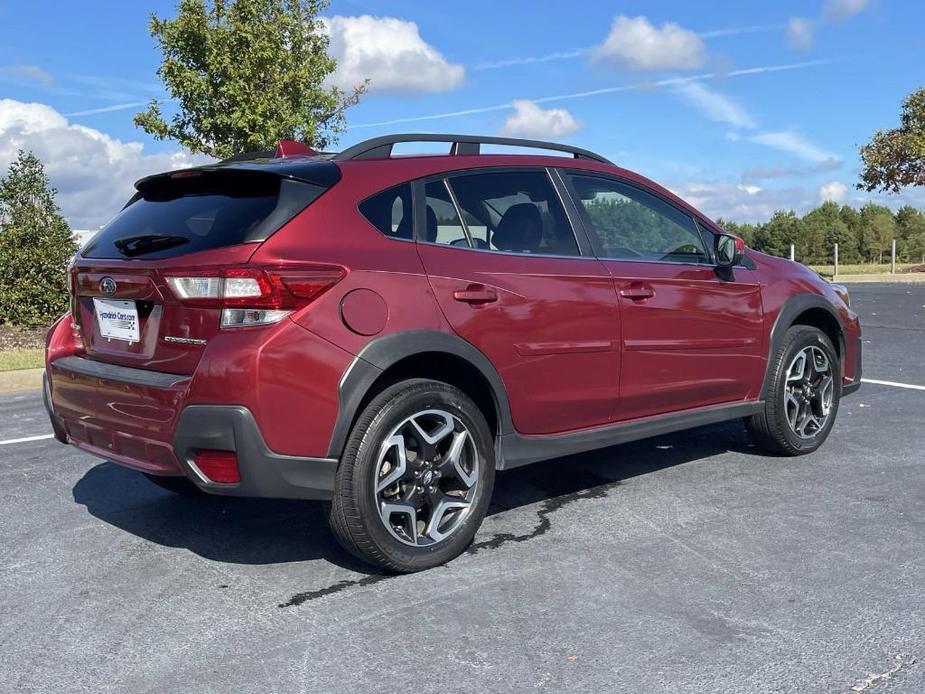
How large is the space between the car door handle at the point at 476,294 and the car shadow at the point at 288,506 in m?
1.11

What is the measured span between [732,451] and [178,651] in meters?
3.92

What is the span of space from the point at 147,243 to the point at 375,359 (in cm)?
114

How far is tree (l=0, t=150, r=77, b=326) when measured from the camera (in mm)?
13141

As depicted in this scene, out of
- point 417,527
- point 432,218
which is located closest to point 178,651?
point 417,527

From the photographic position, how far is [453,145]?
4.47 meters

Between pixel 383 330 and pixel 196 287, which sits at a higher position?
pixel 196 287

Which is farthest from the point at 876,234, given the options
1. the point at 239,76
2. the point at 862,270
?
the point at 239,76

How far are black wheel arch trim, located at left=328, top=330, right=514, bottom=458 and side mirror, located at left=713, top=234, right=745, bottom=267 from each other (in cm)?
198

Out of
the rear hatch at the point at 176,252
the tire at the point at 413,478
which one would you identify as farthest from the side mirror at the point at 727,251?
the rear hatch at the point at 176,252

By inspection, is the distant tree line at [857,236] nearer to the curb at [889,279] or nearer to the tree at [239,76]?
the curb at [889,279]

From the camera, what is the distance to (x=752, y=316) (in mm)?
5395

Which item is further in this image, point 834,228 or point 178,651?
point 834,228

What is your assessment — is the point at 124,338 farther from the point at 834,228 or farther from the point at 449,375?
the point at 834,228

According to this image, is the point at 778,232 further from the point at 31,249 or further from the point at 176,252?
the point at 176,252
